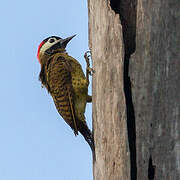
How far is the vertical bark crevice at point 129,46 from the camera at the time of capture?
3.25 meters

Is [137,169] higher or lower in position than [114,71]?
lower

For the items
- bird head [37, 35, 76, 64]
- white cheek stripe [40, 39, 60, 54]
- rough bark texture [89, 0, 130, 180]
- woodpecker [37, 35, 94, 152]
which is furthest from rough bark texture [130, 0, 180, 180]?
white cheek stripe [40, 39, 60, 54]

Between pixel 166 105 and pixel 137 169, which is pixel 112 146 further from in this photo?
pixel 166 105

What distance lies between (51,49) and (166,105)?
369 cm

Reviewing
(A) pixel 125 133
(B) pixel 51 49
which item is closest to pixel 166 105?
(A) pixel 125 133

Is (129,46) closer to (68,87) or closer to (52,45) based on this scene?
(68,87)

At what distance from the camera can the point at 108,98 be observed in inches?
138

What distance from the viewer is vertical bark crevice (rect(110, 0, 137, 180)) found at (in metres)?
3.25

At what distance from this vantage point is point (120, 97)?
3.36 meters

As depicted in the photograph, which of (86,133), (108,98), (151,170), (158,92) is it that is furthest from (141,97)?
(86,133)

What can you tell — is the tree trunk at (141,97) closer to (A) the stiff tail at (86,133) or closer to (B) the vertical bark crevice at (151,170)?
(B) the vertical bark crevice at (151,170)

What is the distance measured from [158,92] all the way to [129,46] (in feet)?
1.86

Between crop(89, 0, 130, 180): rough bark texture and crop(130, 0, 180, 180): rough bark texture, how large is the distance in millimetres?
147

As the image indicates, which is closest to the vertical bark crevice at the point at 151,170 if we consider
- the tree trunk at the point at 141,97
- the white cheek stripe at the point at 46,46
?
A: the tree trunk at the point at 141,97
